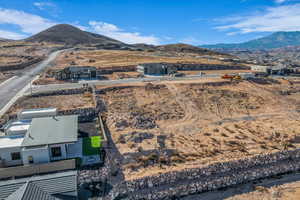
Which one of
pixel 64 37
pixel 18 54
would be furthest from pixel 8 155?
pixel 64 37

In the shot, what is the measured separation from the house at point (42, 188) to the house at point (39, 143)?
5100mm

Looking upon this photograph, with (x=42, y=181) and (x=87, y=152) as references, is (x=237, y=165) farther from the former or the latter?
(x=42, y=181)

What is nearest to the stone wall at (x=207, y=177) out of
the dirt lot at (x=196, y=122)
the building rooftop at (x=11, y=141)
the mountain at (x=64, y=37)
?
the dirt lot at (x=196, y=122)

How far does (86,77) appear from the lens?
4703cm

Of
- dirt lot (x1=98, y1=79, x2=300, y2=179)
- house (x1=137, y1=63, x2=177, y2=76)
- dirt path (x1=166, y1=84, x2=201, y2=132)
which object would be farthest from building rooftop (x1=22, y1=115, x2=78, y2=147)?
house (x1=137, y1=63, x2=177, y2=76)

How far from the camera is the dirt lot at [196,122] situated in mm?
21266

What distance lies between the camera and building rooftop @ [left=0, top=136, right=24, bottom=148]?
1814cm

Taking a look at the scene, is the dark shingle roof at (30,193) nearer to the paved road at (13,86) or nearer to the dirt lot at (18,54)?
the paved road at (13,86)

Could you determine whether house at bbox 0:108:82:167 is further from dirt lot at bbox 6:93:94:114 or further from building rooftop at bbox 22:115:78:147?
dirt lot at bbox 6:93:94:114

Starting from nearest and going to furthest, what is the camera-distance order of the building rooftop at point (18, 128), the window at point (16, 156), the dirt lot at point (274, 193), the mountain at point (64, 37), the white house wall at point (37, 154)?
the dirt lot at point (274, 193) < the white house wall at point (37, 154) < the window at point (16, 156) < the building rooftop at point (18, 128) < the mountain at point (64, 37)

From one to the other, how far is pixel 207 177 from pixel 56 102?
82.7 feet

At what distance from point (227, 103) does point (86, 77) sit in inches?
1219

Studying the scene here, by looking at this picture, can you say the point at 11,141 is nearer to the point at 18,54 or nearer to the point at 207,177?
the point at 207,177

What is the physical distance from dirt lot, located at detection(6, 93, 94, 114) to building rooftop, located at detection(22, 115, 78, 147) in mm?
8531
